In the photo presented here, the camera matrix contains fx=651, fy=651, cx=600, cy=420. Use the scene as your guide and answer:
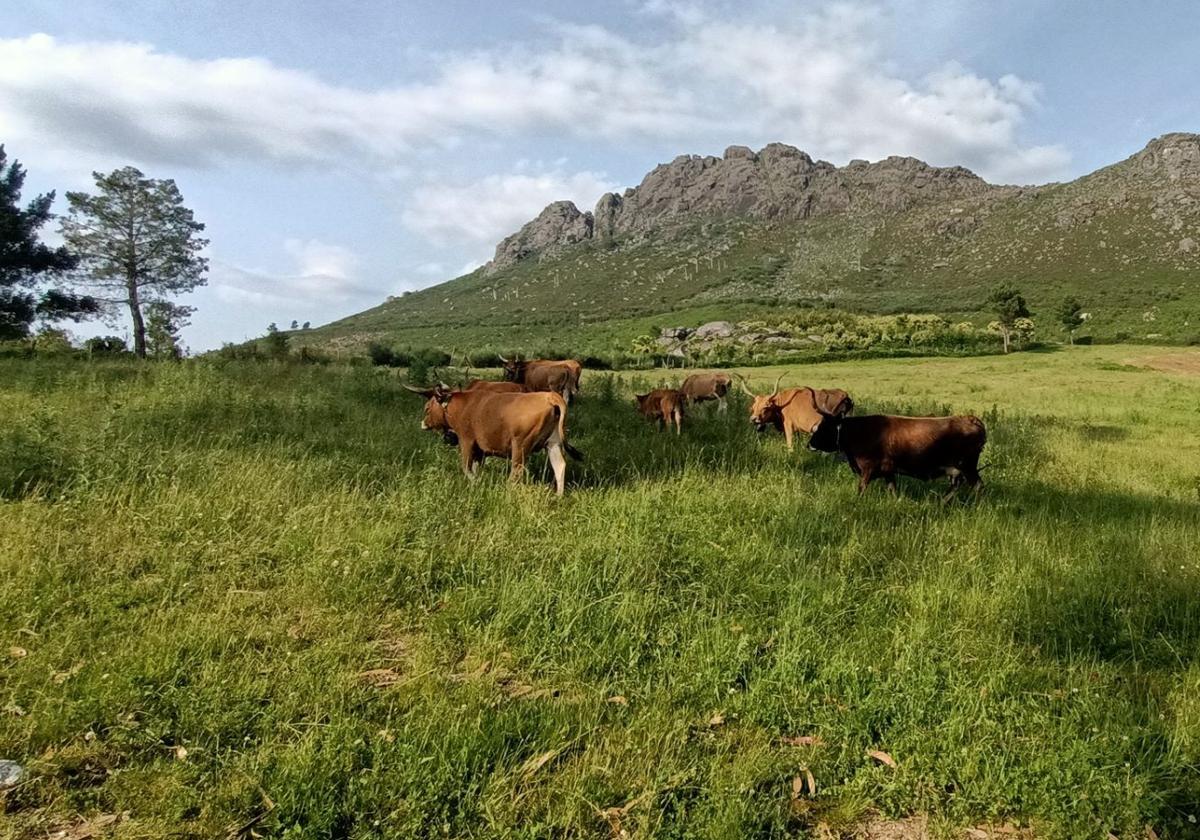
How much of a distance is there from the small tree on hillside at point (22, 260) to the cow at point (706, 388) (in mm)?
30758

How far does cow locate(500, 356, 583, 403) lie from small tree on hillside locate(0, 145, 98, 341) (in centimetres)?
2666

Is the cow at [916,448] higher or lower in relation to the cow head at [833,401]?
lower

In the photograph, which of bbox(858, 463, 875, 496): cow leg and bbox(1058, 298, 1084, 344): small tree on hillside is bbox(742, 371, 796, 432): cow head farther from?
bbox(1058, 298, 1084, 344): small tree on hillside

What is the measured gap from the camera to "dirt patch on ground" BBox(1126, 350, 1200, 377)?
37.3 metres

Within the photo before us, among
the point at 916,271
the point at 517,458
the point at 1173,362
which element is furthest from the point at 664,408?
the point at 916,271

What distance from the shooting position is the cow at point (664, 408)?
1480cm

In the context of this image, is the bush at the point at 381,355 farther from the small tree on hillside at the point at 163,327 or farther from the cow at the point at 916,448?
the cow at the point at 916,448

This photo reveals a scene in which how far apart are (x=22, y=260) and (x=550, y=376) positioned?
29.4 meters

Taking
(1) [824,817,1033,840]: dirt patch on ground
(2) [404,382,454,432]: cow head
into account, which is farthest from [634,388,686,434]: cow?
(1) [824,817,1033,840]: dirt patch on ground

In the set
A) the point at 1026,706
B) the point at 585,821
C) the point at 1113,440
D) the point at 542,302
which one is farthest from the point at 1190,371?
the point at 542,302

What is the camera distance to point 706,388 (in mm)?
19594

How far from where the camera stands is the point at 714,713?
3711mm

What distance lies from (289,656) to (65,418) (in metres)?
7.56

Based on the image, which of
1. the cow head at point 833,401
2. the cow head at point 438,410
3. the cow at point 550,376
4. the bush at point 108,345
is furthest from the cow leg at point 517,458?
the bush at point 108,345
